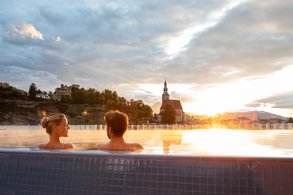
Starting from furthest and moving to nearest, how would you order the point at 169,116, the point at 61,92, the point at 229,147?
the point at 61,92, the point at 169,116, the point at 229,147

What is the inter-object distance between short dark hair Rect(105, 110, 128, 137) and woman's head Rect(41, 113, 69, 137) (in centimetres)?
84

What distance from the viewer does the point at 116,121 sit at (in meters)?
4.68

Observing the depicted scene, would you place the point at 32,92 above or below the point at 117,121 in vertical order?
above

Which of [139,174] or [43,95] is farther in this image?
[43,95]

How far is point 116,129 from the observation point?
4828 mm

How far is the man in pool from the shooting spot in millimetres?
4633

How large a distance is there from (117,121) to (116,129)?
0.19 m

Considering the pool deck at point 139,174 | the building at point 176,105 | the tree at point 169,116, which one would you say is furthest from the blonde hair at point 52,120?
the building at point 176,105

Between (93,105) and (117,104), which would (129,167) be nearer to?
(117,104)

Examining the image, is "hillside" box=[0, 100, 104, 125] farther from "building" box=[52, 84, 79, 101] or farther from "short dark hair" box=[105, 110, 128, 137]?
"short dark hair" box=[105, 110, 128, 137]

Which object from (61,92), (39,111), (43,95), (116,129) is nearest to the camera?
(116,129)

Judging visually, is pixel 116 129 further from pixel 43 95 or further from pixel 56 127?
pixel 43 95

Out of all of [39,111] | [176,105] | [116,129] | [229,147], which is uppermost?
[176,105]

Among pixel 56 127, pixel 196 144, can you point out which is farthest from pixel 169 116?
pixel 56 127
